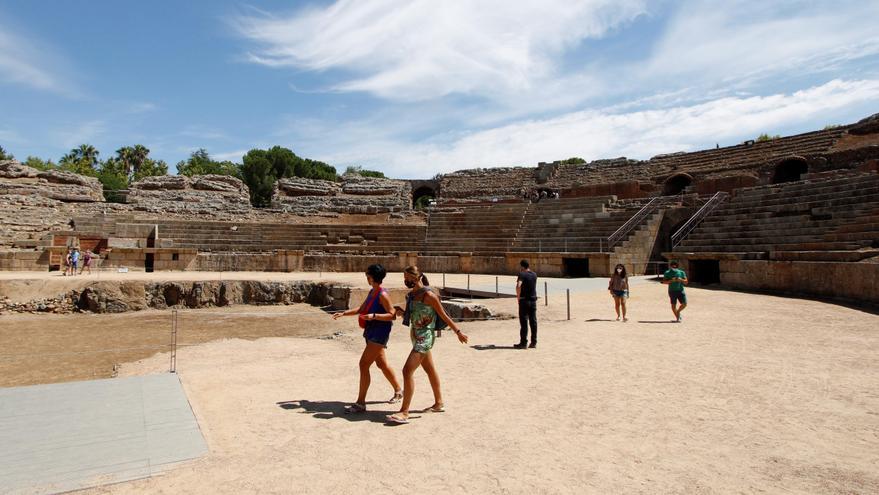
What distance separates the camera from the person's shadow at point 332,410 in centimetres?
406

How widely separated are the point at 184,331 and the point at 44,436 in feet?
25.4

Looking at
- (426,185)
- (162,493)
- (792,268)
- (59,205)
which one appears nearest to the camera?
(162,493)

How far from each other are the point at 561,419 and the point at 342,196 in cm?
2876

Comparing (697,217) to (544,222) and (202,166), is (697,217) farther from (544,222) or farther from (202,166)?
(202,166)

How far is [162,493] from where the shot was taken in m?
2.74

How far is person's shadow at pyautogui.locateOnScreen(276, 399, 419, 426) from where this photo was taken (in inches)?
160

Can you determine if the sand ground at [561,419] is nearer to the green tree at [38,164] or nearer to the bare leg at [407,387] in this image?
the bare leg at [407,387]

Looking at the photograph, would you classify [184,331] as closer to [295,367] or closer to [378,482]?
[295,367]

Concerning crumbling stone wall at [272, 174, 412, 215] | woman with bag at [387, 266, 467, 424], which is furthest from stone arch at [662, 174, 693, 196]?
woman with bag at [387, 266, 467, 424]

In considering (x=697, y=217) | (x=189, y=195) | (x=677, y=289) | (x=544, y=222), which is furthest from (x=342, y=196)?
(x=677, y=289)

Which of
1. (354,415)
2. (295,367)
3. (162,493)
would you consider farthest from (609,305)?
(162,493)

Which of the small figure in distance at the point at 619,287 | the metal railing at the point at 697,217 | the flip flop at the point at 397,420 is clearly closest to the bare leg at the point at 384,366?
the flip flop at the point at 397,420

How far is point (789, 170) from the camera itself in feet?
77.4

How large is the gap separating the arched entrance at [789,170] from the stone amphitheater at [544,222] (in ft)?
0.22
